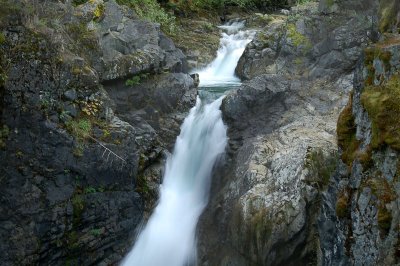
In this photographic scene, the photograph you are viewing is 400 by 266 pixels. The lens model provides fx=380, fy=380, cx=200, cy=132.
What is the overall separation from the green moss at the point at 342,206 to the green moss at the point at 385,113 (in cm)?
85

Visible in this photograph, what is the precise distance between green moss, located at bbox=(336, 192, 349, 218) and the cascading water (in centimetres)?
314

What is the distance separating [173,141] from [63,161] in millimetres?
2594

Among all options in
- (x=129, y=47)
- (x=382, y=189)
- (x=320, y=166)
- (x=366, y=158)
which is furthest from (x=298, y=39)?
(x=382, y=189)

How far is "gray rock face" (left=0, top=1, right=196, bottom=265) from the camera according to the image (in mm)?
6898

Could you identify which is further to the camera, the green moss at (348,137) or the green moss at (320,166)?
the green moss at (320,166)

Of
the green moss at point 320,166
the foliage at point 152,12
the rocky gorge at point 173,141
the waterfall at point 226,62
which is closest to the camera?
the rocky gorge at point 173,141

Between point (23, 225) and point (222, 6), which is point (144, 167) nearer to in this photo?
point (23, 225)

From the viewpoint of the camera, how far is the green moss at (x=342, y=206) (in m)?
5.05

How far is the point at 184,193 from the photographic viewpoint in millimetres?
8180

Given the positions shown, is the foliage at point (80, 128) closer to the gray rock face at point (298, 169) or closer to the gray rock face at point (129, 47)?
the gray rock face at point (129, 47)

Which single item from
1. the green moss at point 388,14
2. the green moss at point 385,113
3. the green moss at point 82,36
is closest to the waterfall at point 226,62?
the green moss at point 82,36

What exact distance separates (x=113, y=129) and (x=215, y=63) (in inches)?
245

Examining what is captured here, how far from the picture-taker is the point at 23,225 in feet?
22.5

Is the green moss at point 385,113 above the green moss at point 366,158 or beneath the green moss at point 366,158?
above
